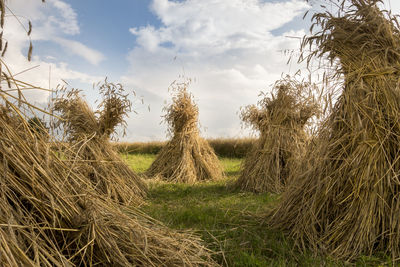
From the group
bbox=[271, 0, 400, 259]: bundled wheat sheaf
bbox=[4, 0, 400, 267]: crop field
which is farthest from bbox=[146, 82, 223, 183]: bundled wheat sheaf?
bbox=[271, 0, 400, 259]: bundled wheat sheaf

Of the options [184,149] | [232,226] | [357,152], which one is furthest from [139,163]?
[357,152]

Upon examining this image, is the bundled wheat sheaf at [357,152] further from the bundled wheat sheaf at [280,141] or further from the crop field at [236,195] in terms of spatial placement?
the bundled wheat sheaf at [280,141]

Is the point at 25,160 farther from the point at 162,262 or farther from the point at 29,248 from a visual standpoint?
the point at 162,262

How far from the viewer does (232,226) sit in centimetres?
337

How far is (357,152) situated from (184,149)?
16.2 ft

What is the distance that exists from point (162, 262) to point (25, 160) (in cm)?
96

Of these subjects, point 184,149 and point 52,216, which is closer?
point 52,216

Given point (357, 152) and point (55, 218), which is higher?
point (357, 152)

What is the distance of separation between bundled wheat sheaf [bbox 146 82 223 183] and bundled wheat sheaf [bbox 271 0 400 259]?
4473mm

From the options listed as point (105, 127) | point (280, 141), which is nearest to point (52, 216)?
point (105, 127)

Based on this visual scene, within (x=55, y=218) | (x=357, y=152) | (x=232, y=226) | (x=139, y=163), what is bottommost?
(x=232, y=226)

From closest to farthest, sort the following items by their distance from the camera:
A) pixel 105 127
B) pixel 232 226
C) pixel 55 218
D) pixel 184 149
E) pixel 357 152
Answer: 1. pixel 55 218
2. pixel 357 152
3. pixel 232 226
4. pixel 105 127
5. pixel 184 149

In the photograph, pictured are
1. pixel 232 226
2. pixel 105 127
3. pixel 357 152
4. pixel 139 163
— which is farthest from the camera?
pixel 139 163

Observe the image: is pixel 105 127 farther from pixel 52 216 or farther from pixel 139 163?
pixel 139 163
